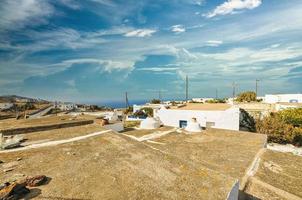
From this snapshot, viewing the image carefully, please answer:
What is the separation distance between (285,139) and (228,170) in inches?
871

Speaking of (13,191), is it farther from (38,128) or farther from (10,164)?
(38,128)

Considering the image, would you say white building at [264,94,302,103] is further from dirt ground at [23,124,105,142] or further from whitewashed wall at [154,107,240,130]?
dirt ground at [23,124,105,142]

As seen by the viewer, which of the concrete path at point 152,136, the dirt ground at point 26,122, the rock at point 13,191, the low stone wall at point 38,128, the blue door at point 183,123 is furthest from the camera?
the blue door at point 183,123

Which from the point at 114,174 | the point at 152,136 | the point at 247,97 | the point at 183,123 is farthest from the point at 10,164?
the point at 247,97

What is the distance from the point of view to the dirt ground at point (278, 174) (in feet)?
33.8

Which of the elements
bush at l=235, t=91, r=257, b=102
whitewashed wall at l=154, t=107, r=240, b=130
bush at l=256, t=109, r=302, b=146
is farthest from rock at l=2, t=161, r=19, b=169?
bush at l=235, t=91, r=257, b=102

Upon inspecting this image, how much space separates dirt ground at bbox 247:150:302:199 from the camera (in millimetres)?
10297

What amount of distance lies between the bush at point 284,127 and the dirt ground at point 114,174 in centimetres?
2627

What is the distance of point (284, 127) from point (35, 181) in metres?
31.1

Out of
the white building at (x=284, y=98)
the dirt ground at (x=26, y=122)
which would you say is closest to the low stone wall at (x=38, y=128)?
the dirt ground at (x=26, y=122)

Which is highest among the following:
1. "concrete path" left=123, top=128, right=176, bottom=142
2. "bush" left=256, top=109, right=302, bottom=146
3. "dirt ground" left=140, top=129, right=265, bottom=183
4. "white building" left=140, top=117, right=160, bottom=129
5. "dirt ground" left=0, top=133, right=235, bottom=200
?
"dirt ground" left=0, top=133, right=235, bottom=200

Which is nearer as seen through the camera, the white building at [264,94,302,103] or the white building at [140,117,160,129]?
the white building at [140,117,160,129]

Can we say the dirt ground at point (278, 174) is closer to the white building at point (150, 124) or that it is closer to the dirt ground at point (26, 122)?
the white building at point (150, 124)

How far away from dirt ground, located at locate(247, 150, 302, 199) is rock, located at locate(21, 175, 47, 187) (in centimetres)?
842
